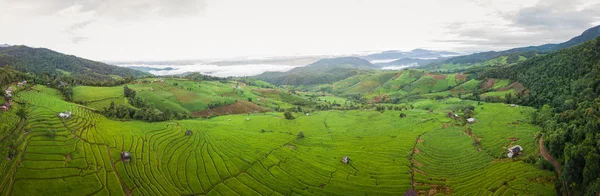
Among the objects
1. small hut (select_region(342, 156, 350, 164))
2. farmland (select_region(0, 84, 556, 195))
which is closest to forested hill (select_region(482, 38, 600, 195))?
farmland (select_region(0, 84, 556, 195))

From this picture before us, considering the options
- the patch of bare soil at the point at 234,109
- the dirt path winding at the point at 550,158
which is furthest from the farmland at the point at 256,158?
the patch of bare soil at the point at 234,109

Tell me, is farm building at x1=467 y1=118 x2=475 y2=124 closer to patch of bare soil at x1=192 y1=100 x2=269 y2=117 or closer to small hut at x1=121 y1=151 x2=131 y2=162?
patch of bare soil at x1=192 y1=100 x2=269 y2=117

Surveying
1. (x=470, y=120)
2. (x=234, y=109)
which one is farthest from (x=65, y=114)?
(x=470, y=120)

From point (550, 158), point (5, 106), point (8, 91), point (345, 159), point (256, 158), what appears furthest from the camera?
point (8, 91)

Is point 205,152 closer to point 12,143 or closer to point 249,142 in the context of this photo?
point 249,142

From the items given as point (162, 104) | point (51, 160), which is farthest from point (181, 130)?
point (162, 104)

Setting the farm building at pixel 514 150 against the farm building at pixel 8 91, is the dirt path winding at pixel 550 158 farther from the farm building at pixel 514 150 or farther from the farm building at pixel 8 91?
the farm building at pixel 8 91

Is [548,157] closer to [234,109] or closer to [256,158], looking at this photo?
[256,158]

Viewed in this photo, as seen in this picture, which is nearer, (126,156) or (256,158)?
(126,156)
